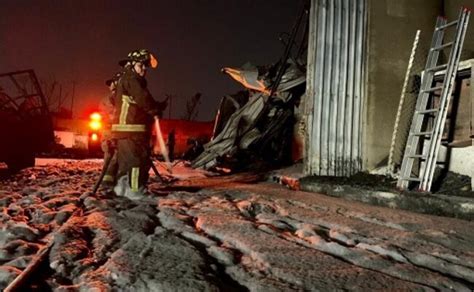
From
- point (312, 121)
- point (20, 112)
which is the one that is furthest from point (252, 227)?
point (20, 112)

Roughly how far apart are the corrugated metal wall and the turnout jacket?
300 cm

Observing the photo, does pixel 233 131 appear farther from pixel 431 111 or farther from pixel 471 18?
pixel 471 18

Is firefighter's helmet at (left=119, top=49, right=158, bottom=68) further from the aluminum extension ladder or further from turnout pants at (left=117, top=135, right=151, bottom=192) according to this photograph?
the aluminum extension ladder

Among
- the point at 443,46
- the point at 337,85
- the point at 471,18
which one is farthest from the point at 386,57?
the point at 471,18

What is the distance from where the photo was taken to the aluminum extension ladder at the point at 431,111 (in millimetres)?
5578

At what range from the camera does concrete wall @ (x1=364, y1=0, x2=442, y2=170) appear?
7.00m

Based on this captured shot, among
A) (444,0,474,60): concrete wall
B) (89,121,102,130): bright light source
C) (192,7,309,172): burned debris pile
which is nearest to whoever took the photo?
(444,0,474,60): concrete wall

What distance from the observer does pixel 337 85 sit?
23.9 ft

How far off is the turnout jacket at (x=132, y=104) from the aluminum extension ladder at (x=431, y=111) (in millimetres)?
3647

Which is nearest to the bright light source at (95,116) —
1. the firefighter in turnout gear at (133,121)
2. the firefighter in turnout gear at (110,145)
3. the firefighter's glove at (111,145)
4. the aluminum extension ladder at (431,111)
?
the firefighter in turnout gear at (110,145)

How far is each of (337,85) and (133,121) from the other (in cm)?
364

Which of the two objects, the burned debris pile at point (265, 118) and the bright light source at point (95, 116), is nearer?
the burned debris pile at point (265, 118)

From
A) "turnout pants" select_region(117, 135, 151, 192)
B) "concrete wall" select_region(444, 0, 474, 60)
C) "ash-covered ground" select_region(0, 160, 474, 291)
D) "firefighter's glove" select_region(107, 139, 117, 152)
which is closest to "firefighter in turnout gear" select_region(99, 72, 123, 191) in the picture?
"firefighter's glove" select_region(107, 139, 117, 152)

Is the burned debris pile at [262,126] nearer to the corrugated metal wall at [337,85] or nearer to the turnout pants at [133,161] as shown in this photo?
the corrugated metal wall at [337,85]
